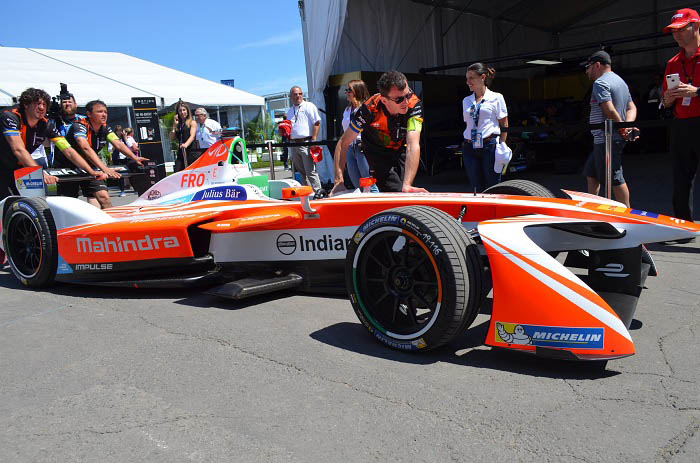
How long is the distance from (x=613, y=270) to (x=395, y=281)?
1.12 metres

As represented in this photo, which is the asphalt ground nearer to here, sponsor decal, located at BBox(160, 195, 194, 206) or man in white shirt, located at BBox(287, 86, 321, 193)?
sponsor decal, located at BBox(160, 195, 194, 206)

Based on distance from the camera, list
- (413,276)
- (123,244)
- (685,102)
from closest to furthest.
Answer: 1. (413,276)
2. (123,244)
3. (685,102)

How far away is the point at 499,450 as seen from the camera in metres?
2.04

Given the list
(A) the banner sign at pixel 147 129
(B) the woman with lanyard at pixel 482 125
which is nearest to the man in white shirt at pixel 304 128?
(B) the woman with lanyard at pixel 482 125

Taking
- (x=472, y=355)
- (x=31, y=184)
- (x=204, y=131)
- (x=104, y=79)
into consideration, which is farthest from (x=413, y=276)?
(x=104, y=79)

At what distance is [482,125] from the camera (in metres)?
6.02

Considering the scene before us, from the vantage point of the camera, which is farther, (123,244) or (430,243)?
(123,244)

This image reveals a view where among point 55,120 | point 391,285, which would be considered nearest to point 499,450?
point 391,285

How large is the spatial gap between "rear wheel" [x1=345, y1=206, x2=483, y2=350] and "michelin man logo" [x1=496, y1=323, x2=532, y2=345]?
156mm

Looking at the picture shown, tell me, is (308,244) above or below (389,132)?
below

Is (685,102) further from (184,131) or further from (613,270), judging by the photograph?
(184,131)

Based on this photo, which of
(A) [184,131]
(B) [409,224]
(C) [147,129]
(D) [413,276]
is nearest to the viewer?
(B) [409,224]

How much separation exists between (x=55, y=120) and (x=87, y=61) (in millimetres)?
27561

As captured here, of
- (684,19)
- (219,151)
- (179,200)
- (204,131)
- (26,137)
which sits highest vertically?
(684,19)
